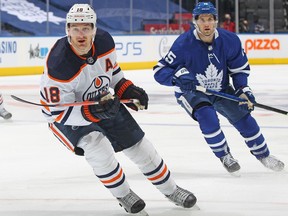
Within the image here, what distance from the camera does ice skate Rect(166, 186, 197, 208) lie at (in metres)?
3.52

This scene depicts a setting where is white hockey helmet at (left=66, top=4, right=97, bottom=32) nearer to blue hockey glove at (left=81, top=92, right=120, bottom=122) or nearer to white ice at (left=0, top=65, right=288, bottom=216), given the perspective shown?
blue hockey glove at (left=81, top=92, right=120, bottom=122)

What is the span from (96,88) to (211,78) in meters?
1.38

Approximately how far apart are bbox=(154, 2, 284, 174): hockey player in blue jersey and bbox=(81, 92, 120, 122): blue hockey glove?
1.29 metres

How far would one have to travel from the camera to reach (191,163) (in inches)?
195

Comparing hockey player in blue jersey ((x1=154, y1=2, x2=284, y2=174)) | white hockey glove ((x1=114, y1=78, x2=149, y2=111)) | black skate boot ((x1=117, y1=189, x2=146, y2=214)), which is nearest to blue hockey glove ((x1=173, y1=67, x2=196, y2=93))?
hockey player in blue jersey ((x1=154, y1=2, x2=284, y2=174))

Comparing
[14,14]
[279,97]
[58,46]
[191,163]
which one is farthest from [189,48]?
[14,14]

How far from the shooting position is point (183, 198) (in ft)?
11.6

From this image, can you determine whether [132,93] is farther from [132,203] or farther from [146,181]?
[146,181]

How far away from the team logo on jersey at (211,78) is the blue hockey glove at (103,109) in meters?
1.45

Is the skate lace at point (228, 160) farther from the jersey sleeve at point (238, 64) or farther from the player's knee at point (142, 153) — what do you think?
the player's knee at point (142, 153)

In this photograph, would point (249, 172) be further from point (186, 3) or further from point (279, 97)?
point (186, 3)

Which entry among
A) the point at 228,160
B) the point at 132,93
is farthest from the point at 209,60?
the point at 132,93

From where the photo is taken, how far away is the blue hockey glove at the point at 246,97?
453cm

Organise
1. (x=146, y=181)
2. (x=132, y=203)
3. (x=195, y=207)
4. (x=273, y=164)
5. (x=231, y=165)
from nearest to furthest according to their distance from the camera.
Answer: (x=132, y=203) < (x=195, y=207) < (x=146, y=181) < (x=231, y=165) < (x=273, y=164)
